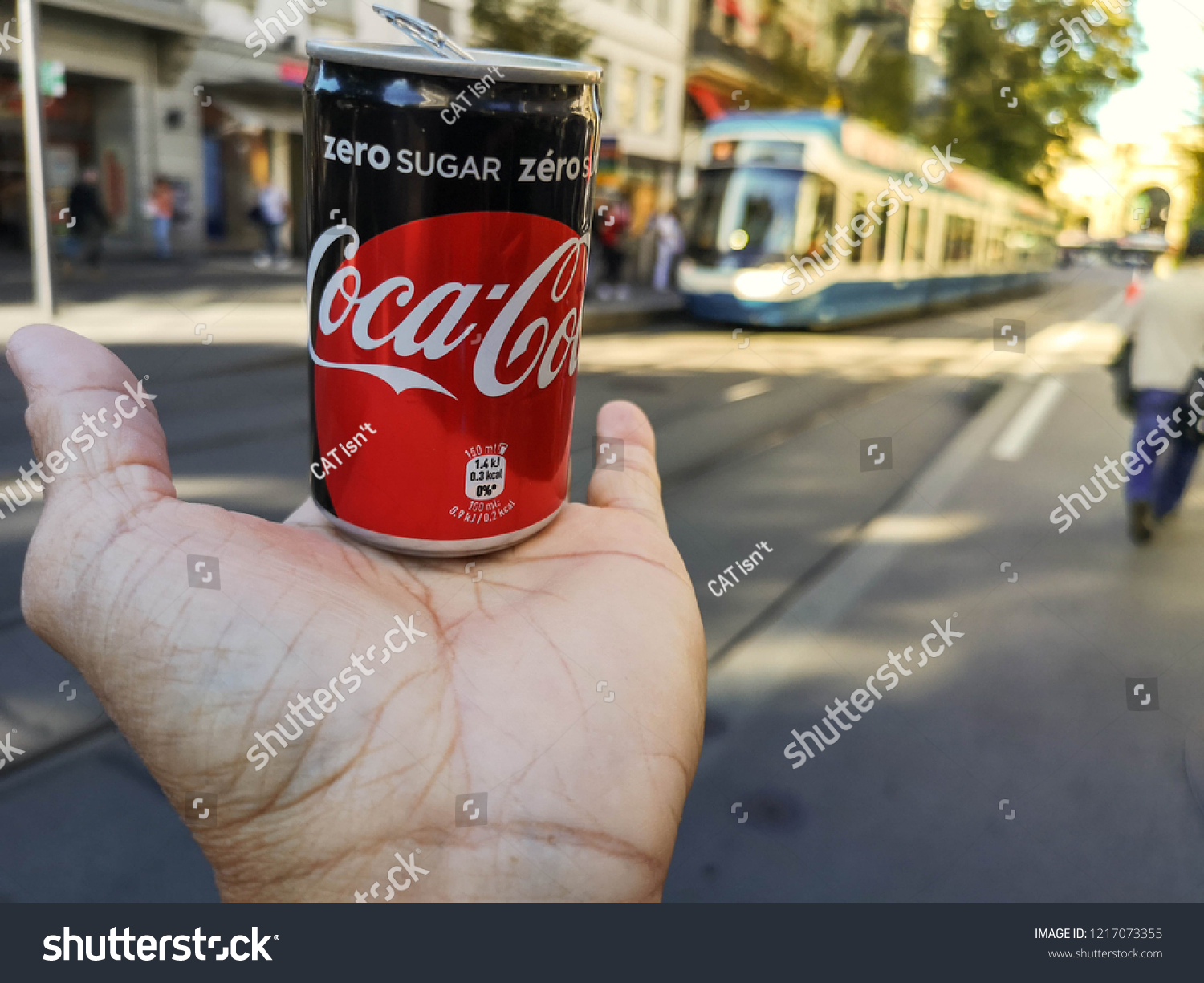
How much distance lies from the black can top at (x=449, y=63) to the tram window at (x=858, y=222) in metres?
10.3

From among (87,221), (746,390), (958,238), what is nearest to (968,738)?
(746,390)

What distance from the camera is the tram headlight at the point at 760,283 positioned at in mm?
11375

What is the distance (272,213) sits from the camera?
463 inches

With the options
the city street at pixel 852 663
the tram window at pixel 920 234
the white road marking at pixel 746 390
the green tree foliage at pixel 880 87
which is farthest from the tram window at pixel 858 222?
the city street at pixel 852 663

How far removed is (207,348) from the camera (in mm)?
8023

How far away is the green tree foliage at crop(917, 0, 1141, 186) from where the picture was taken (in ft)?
9.81

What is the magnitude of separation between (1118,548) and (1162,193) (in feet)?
7.33

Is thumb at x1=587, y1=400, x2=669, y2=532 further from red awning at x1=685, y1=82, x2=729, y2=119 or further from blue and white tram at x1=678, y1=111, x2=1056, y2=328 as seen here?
red awning at x1=685, y1=82, x2=729, y2=119

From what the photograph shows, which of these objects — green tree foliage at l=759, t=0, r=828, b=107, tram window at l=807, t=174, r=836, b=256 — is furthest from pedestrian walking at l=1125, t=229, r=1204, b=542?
green tree foliage at l=759, t=0, r=828, b=107

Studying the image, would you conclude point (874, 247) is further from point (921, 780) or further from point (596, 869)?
point (596, 869)

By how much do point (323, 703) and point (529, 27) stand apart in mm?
9554

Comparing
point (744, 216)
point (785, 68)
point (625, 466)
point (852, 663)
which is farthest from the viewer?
point (785, 68)

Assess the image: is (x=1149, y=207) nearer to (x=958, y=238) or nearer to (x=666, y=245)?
(x=958, y=238)

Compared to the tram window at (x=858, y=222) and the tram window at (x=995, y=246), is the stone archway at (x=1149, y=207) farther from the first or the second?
the tram window at (x=995, y=246)
